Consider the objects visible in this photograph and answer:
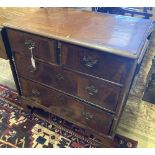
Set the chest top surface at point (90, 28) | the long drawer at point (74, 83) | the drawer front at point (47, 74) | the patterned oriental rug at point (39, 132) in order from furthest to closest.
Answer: the patterned oriental rug at point (39, 132), the drawer front at point (47, 74), the long drawer at point (74, 83), the chest top surface at point (90, 28)

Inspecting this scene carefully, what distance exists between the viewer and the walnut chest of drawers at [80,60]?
1.08 m

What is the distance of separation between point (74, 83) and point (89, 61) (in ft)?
0.79

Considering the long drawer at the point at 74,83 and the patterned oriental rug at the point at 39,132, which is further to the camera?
the patterned oriental rug at the point at 39,132

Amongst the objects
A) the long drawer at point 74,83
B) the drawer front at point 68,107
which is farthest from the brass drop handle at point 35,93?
the long drawer at point 74,83

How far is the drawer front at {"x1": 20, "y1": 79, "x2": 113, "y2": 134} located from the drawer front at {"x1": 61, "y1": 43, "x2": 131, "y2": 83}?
308mm

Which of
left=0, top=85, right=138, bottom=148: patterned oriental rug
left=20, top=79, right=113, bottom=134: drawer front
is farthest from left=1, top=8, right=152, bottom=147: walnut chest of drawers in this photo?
left=0, top=85, right=138, bottom=148: patterned oriental rug

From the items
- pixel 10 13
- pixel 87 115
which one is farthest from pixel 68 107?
pixel 10 13

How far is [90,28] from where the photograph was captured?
1244mm

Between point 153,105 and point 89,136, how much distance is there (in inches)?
29.2

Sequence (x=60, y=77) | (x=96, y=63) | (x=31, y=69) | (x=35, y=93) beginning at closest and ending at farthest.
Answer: (x=96, y=63)
(x=60, y=77)
(x=31, y=69)
(x=35, y=93)

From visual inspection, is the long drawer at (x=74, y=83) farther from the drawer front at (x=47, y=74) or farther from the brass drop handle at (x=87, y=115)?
the brass drop handle at (x=87, y=115)

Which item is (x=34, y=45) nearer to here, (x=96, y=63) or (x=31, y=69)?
(x=31, y=69)
